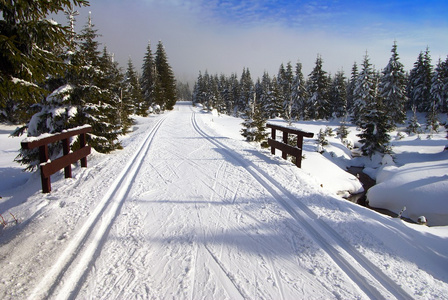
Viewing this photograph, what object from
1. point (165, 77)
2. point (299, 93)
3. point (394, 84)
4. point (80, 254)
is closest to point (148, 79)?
point (165, 77)

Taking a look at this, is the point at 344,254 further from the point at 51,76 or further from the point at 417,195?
the point at 51,76

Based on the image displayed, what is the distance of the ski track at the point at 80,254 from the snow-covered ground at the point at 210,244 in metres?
0.01

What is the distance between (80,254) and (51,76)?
8731mm

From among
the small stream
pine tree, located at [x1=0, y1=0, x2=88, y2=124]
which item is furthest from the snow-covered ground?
the small stream

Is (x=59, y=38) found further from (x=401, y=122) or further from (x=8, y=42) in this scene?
(x=401, y=122)

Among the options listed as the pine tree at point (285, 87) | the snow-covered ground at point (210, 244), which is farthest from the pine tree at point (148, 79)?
the snow-covered ground at point (210, 244)

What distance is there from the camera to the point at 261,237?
3826mm

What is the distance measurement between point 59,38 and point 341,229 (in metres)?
5.66

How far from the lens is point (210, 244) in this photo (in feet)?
11.9

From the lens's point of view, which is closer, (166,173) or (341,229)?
(341,229)

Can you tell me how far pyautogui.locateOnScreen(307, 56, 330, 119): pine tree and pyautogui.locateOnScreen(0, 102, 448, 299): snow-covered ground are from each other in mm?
43833

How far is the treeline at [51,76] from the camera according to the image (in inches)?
158

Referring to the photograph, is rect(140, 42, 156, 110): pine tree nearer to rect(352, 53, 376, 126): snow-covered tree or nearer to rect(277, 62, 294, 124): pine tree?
rect(277, 62, 294, 124): pine tree

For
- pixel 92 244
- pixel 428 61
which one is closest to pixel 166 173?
pixel 92 244
